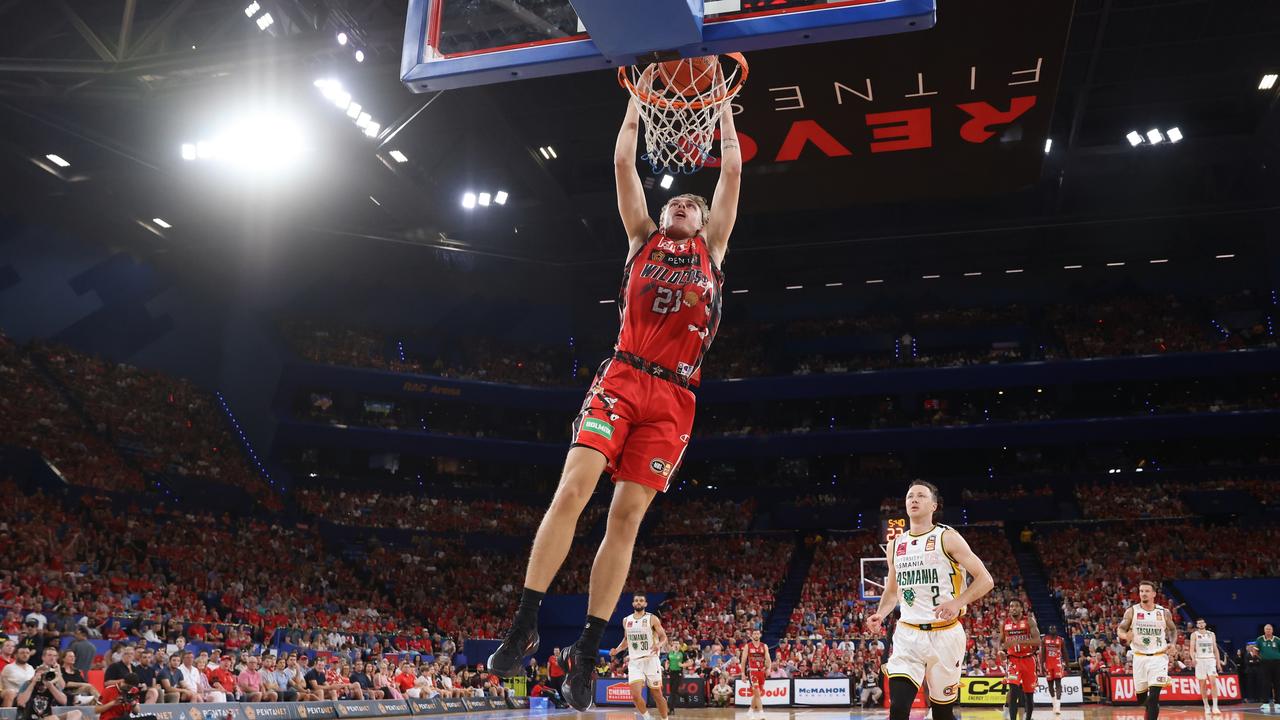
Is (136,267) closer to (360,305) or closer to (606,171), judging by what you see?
(360,305)

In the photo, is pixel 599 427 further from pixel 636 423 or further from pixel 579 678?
pixel 579 678

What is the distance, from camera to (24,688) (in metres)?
12.4

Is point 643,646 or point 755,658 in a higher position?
point 643,646

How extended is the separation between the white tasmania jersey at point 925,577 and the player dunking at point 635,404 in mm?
3556

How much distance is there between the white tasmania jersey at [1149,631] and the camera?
13.4m

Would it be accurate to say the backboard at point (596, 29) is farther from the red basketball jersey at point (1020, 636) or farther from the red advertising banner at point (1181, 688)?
the red advertising banner at point (1181, 688)

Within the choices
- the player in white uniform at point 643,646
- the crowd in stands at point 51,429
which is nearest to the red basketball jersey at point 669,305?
the player in white uniform at point 643,646

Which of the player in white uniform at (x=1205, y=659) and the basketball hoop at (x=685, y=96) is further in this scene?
the player in white uniform at (x=1205, y=659)

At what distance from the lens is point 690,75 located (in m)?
6.57

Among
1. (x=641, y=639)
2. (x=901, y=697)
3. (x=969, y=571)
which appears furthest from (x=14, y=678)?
(x=969, y=571)

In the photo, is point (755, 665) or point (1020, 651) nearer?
point (1020, 651)

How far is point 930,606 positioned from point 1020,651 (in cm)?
837

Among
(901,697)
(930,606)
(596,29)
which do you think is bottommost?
(901,697)

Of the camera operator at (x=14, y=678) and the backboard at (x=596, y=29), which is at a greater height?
Result: the backboard at (x=596, y=29)
